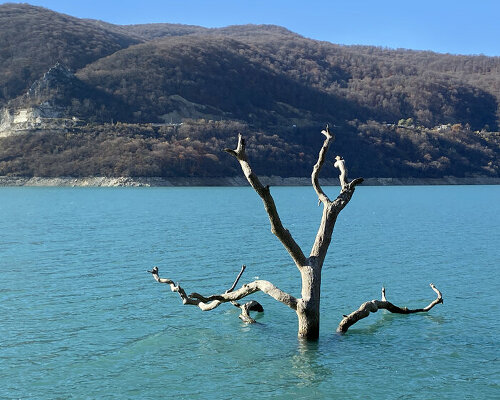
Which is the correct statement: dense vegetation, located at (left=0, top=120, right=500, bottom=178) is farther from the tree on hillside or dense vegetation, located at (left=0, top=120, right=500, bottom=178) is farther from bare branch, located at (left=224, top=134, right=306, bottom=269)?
bare branch, located at (left=224, top=134, right=306, bottom=269)

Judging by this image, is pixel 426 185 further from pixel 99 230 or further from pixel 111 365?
pixel 111 365

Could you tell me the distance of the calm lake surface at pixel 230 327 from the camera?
1364 cm

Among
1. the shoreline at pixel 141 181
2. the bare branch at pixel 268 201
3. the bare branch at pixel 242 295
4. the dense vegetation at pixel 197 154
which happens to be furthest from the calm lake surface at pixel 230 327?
the dense vegetation at pixel 197 154

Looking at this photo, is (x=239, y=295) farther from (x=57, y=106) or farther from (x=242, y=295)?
(x=57, y=106)

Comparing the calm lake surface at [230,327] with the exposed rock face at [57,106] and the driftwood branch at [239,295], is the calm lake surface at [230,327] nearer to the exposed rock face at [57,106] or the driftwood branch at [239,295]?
the driftwood branch at [239,295]

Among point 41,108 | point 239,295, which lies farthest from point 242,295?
point 41,108

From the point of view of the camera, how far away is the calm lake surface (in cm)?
1364

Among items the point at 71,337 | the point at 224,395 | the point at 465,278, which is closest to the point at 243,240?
the point at 465,278

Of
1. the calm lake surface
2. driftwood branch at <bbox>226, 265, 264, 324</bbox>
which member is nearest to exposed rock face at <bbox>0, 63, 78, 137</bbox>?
the calm lake surface

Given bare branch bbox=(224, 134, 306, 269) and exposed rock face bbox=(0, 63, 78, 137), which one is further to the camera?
exposed rock face bbox=(0, 63, 78, 137)

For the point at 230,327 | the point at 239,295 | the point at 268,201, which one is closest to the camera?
the point at 268,201

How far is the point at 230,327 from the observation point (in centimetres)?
1839

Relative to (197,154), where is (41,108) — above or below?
above

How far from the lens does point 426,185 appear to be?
186625 millimetres
